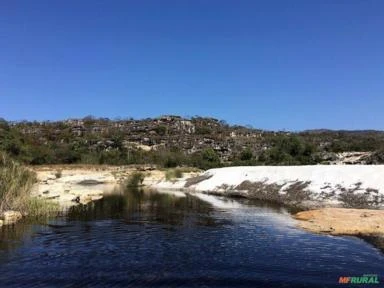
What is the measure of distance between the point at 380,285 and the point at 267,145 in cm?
11918

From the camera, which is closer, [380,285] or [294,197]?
[380,285]

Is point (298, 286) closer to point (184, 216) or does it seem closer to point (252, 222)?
point (252, 222)

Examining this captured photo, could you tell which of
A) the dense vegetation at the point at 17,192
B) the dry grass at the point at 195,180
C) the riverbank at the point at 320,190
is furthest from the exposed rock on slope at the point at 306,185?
the dense vegetation at the point at 17,192

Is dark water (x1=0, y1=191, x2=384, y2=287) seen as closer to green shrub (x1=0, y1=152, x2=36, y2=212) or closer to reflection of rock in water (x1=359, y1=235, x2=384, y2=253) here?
reflection of rock in water (x1=359, y1=235, x2=384, y2=253)

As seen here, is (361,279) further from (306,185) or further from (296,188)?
(296,188)

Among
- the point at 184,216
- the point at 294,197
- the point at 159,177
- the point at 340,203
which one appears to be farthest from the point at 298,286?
the point at 159,177

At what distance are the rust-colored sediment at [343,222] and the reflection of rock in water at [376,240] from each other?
1.06 meters

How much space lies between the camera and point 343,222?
30297 mm

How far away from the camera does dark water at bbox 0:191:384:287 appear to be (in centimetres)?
1714

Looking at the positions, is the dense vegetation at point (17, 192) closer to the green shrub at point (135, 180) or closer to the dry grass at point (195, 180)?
the dry grass at point (195, 180)

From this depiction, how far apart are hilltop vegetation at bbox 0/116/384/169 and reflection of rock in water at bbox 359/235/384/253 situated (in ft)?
173

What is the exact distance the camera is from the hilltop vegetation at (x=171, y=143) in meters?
99.9

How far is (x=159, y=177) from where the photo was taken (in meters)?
82.2

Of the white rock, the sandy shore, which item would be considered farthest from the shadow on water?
the white rock
